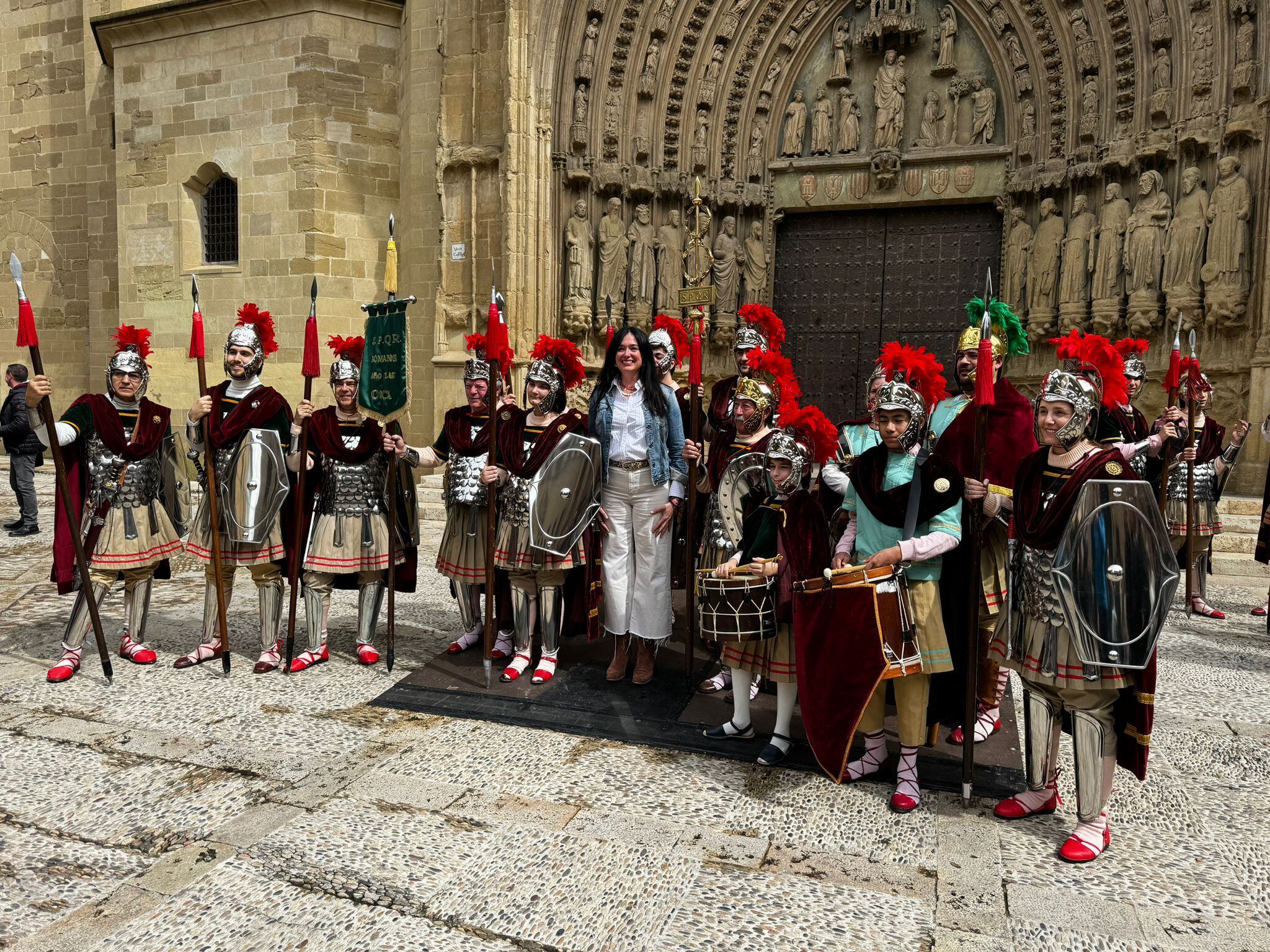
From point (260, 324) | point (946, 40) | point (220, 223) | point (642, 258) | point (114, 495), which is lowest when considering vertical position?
point (114, 495)

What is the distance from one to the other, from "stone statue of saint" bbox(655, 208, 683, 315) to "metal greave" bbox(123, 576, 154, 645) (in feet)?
27.6

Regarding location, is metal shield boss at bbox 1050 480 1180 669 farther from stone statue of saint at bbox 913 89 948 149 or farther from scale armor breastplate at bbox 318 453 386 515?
stone statue of saint at bbox 913 89 948 149

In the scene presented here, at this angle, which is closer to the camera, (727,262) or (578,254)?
(578,254)

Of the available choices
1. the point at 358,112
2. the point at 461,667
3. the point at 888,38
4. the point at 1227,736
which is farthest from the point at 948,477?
the point at 358,112

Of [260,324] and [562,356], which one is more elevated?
[260,324]

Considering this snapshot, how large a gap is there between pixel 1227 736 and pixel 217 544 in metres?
5.77

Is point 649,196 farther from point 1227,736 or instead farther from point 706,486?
point 1227,736

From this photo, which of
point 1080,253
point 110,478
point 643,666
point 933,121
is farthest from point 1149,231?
point 110,478

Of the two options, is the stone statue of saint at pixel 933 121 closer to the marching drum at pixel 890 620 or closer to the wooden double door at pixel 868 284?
the wooden double door at pixel 868 284

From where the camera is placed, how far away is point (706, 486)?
5.06 m

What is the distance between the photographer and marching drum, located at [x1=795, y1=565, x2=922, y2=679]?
11.6ft

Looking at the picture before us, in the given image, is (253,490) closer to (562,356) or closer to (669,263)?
(562,356)

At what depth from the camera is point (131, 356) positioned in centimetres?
522

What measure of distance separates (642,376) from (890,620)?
2.16 meters
